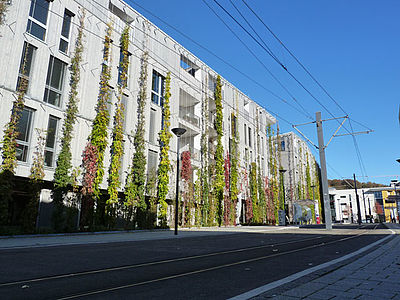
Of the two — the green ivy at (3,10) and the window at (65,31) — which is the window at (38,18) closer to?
the window at (65,31)

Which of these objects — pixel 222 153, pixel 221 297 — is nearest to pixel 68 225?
pixel 221 297

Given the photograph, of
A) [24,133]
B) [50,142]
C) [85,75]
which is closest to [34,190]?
[50,142]

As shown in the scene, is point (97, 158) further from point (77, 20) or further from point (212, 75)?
point (212, 75)

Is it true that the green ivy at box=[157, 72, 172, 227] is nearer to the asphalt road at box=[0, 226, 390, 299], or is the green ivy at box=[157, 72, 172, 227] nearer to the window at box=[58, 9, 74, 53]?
the window at box=[58, 9, 74, 53]

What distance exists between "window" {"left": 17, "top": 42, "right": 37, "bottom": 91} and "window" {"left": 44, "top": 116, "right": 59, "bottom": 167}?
7.71ft

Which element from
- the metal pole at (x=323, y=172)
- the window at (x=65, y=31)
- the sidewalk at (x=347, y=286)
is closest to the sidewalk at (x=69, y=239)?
the sidewalk at (x=347, y=286)

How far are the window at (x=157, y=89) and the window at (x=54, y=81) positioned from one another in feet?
26.3

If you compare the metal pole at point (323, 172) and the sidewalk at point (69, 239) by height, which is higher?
the metal pole at point (323, 172)

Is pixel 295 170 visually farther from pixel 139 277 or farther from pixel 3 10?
pixel 139 277

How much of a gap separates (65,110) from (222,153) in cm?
1741

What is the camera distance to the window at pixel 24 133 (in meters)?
15.4

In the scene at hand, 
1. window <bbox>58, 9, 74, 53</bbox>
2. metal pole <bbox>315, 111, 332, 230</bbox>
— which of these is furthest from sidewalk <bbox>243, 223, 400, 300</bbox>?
metal pole <bbox>315, 111, 332, 230</bbox>

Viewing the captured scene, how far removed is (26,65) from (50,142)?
178 inches

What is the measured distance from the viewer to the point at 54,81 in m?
17.9
